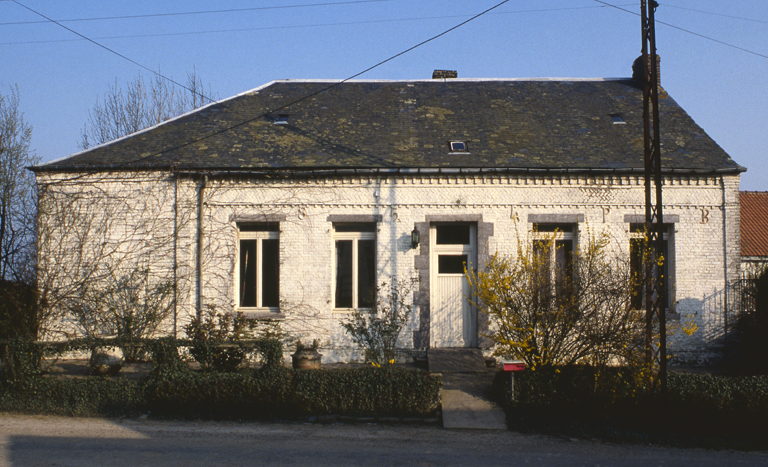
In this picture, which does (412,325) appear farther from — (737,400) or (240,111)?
(240,111)

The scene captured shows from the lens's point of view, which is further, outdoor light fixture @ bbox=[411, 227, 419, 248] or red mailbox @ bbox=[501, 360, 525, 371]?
outdoor light fixture @ bbox=[411, 227, 419, 248]

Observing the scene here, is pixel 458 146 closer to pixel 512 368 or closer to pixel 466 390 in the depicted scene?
pixel 466 390

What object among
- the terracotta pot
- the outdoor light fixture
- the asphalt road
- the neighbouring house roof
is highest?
the neighbouring house roof

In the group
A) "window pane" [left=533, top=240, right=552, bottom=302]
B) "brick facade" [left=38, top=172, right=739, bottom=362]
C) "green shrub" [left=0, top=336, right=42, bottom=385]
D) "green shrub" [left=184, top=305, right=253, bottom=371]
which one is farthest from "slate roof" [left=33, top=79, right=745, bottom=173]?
"green shrub" [left=0, top=336, right=42, bottom=385]

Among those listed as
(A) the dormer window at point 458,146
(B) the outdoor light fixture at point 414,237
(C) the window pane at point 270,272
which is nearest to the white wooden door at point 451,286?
(B) the outdoor light fixture at point 414,237

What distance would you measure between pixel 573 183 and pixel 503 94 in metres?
4.42

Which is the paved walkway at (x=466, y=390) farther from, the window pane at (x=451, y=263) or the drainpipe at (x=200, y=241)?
the drainpipe at (x=200, y=241)

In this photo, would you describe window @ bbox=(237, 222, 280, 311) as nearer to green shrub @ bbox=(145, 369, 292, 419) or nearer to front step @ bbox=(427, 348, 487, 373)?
front step @ bbox=(427, 348, 487, 373)

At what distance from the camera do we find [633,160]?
1259cm

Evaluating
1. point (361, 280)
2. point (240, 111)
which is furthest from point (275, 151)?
point (361, 280)

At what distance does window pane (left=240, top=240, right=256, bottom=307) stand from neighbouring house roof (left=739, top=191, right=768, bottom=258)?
16.3 metres

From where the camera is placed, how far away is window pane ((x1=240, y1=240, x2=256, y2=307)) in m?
12.8

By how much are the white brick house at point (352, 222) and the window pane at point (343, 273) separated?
1.3 inches

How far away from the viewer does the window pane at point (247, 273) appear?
1275cm
